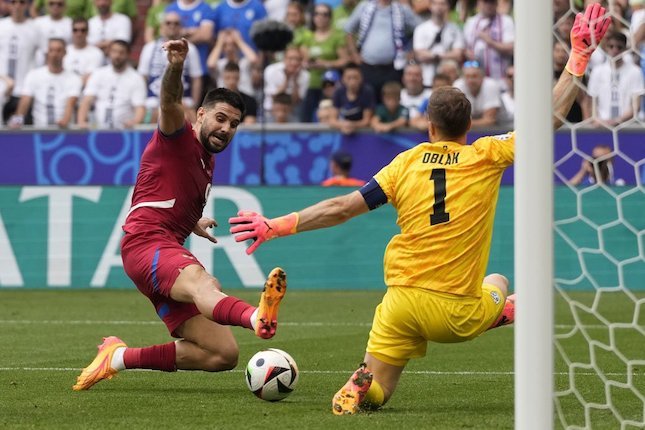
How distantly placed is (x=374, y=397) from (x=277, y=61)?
38.9ft

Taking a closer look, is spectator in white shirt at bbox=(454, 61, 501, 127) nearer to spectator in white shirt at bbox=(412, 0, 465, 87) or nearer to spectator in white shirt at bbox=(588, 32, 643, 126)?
spectator in white shirt at bbox=(412, 0, 465, 87)

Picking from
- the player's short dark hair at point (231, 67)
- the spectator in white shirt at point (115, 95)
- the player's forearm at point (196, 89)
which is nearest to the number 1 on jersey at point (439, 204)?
the player's short dark hair at point (231, 67)

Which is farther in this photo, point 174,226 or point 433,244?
point 174,226

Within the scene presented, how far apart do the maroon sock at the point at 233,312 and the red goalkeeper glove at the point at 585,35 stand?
85.7 inches

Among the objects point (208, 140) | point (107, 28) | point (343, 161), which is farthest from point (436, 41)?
point (208, 140)

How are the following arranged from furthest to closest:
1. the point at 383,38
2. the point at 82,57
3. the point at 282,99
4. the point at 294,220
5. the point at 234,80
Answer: the point at 82,57 < the point at 282,99 < the point at 383,38 < the point at 234,80 < the point at 294,220

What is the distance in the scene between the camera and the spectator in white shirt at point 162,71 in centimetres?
1734

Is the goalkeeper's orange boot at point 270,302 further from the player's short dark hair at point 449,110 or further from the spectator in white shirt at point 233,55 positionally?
the spectator in white shirt at point 233,55

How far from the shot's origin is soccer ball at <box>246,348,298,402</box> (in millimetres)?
7379

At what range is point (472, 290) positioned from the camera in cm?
686

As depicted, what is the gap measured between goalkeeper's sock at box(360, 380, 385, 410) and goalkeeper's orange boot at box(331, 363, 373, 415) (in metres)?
0.09

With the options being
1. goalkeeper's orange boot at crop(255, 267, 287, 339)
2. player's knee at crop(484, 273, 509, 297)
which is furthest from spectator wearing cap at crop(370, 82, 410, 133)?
goalkeeper's orange boot at crop(255, 267, 287, 339)

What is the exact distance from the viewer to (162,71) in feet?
57.3

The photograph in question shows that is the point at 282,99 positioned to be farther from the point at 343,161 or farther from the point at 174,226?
the point at 174,226
